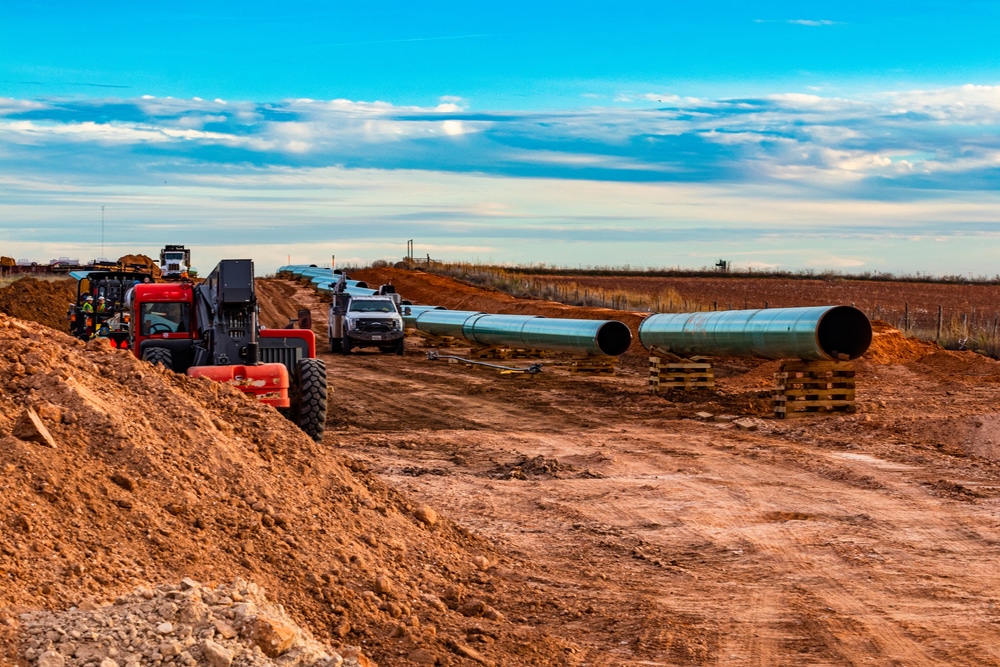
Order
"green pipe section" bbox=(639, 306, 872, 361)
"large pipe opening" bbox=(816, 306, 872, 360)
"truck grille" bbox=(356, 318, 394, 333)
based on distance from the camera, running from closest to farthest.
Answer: "green pipe section" bbox=(639, 306, 872, 361)
"large pipe opening" bbox=(816, 306, 872, 360)
"truck grille" bbox=(356, 318, 394, 333)

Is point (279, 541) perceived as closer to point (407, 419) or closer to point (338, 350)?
point (407, 419)

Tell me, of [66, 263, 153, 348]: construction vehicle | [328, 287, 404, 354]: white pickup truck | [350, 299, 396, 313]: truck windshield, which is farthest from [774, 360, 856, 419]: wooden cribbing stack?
[350, 299, 396, 313]: truck windshield

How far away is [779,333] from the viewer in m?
19.8

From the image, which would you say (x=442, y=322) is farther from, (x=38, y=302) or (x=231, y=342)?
(x=231, y=342)

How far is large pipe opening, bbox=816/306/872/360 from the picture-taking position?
1972 centimetres

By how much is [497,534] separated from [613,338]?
1660 cm

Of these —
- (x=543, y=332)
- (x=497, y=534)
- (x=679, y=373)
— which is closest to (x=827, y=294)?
(x=543, y=332)

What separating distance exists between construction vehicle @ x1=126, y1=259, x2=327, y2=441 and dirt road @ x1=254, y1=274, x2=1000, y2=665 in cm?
131

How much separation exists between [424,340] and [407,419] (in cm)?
1947

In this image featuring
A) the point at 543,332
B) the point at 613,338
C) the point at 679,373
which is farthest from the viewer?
the point at 543,332

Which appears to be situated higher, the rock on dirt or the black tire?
the black tire

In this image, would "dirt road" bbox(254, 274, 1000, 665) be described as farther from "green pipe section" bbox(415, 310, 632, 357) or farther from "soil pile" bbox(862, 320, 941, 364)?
"soil pile" bbox(862, 320, 941, 364)

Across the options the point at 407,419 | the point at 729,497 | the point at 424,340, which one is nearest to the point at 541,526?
the point at 729,497

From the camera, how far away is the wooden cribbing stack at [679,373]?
77.2 ft
